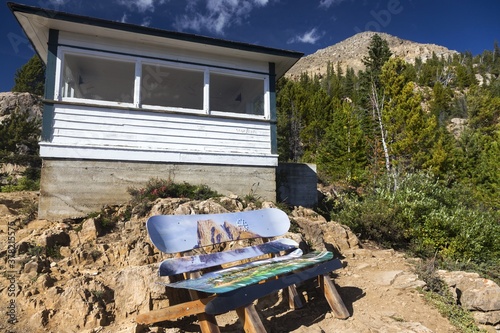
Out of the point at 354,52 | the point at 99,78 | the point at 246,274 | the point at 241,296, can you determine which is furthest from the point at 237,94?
the point at 354,52

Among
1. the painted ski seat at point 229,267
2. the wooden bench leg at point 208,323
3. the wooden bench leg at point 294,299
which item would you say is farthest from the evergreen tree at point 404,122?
the wooden bench leg at point 208,323

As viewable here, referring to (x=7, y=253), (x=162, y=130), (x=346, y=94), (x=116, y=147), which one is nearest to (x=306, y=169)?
(x=162, y=130)

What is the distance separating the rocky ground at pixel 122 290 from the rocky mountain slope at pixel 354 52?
13300 cm

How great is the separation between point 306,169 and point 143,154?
197 inches

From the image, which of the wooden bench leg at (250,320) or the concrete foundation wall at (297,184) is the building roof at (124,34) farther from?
the wooden bench leg at (250,320)

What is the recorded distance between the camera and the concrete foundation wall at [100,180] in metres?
6.60

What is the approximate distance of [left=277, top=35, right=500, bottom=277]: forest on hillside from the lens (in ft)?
26.0

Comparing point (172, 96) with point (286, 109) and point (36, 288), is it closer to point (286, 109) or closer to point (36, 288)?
point (36, 288)

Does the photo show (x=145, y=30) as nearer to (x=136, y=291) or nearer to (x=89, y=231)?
(x=89, y=231)

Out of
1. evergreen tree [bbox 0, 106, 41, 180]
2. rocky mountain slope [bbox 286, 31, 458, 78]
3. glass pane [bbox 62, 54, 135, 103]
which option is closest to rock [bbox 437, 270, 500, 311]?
glass pane [bbox 62, 54, 135, 103]

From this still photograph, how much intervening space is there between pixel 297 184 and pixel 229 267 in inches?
254

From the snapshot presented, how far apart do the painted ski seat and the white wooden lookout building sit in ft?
11.5

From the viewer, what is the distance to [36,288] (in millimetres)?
3801

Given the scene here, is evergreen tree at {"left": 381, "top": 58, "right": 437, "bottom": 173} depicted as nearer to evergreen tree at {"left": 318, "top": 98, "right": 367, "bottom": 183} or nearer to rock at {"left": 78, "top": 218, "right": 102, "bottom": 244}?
evergreen tree at {"left": 318, "top": 98, "right": 367, "bottom": 183}
